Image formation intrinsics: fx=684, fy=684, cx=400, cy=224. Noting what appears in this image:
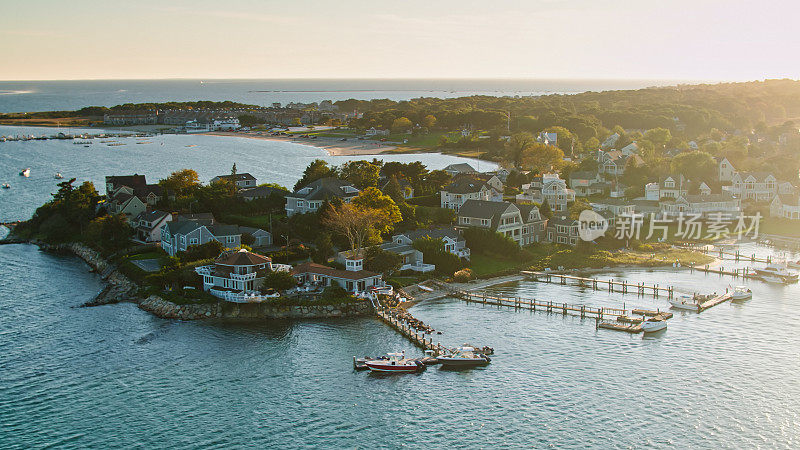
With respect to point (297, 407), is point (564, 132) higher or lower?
higher

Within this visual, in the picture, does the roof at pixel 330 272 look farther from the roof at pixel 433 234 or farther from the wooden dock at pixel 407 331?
the roof at pixel 433 234

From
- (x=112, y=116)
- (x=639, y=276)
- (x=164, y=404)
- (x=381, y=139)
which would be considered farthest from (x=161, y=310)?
(x=112, y=116)

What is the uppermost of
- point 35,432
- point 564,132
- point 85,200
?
point 564,132

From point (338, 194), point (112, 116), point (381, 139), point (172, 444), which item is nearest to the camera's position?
point (172, 444)

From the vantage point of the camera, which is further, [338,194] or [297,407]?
[338,194]

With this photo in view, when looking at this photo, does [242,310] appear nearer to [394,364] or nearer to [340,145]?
[394,364]

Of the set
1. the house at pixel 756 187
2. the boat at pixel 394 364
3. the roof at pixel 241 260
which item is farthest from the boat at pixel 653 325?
the house at pixel 756 187

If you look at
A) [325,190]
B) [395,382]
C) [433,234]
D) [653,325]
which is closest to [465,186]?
[325,190]

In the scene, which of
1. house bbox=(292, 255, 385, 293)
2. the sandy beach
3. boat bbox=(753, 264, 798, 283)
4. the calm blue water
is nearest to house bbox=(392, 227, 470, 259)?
house bbox=(292, 255, 385, 293)

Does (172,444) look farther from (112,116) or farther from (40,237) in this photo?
(112,116)
